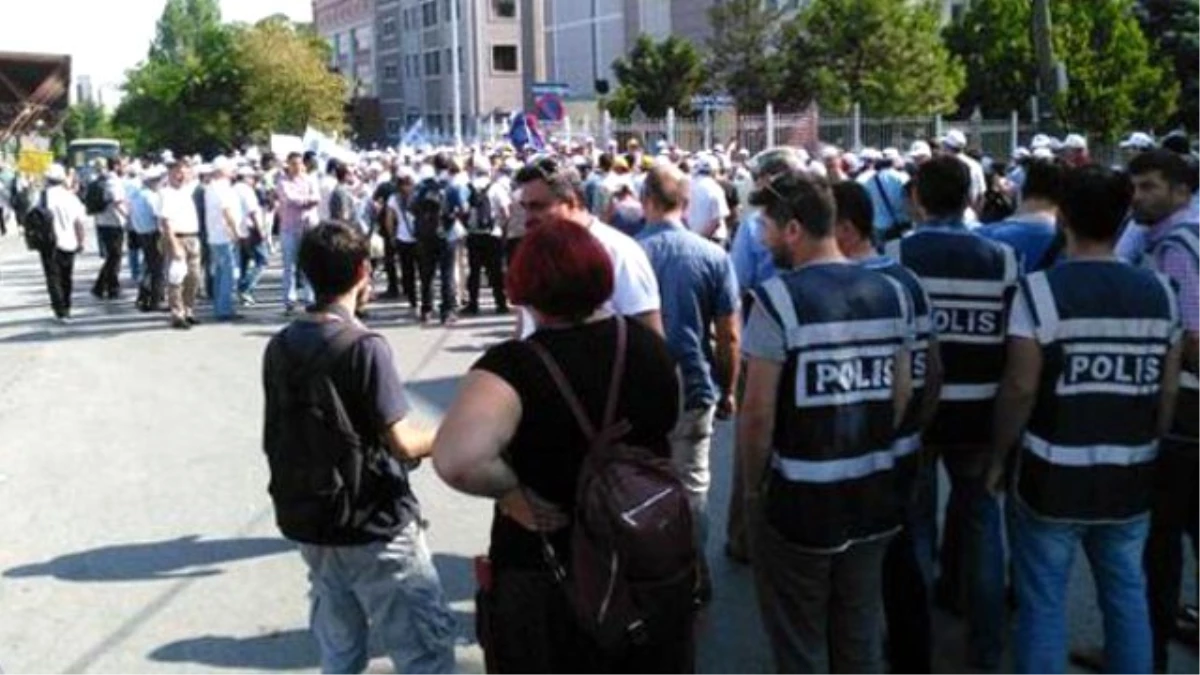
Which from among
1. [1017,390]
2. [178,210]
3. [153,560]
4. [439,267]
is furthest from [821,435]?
[178,210]

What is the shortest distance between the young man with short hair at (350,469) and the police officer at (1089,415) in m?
1.96

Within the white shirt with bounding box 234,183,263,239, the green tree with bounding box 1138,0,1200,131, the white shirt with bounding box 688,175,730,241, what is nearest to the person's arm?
the white shirt with bounding box 688,175,730,241

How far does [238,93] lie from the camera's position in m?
68.4

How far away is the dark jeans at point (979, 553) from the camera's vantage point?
5.33 m

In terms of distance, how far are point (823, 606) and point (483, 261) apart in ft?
41.1

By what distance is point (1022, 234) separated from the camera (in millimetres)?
6129

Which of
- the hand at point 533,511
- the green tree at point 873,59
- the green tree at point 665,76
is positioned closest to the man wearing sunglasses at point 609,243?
the hand at point 533,511

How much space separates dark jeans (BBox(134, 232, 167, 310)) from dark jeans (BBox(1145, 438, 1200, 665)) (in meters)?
14.4

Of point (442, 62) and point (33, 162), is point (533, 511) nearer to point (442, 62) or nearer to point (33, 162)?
point (33, 162)

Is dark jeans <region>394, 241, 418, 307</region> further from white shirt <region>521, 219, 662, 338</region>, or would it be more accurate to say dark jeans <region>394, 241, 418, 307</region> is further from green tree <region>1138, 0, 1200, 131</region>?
green tree <region>1138, 0, 1200, 131</region>

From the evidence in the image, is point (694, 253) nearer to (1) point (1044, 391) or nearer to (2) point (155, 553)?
(1) point (1044, 391)

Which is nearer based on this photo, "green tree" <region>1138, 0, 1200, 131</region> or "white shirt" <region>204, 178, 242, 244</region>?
"white shirt" <region>204, 178, 242, 244</region>

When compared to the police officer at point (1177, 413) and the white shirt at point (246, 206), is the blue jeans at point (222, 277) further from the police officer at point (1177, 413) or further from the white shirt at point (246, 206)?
the police officer at point (1177, 413)

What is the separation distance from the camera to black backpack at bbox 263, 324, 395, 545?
430 centimetres
